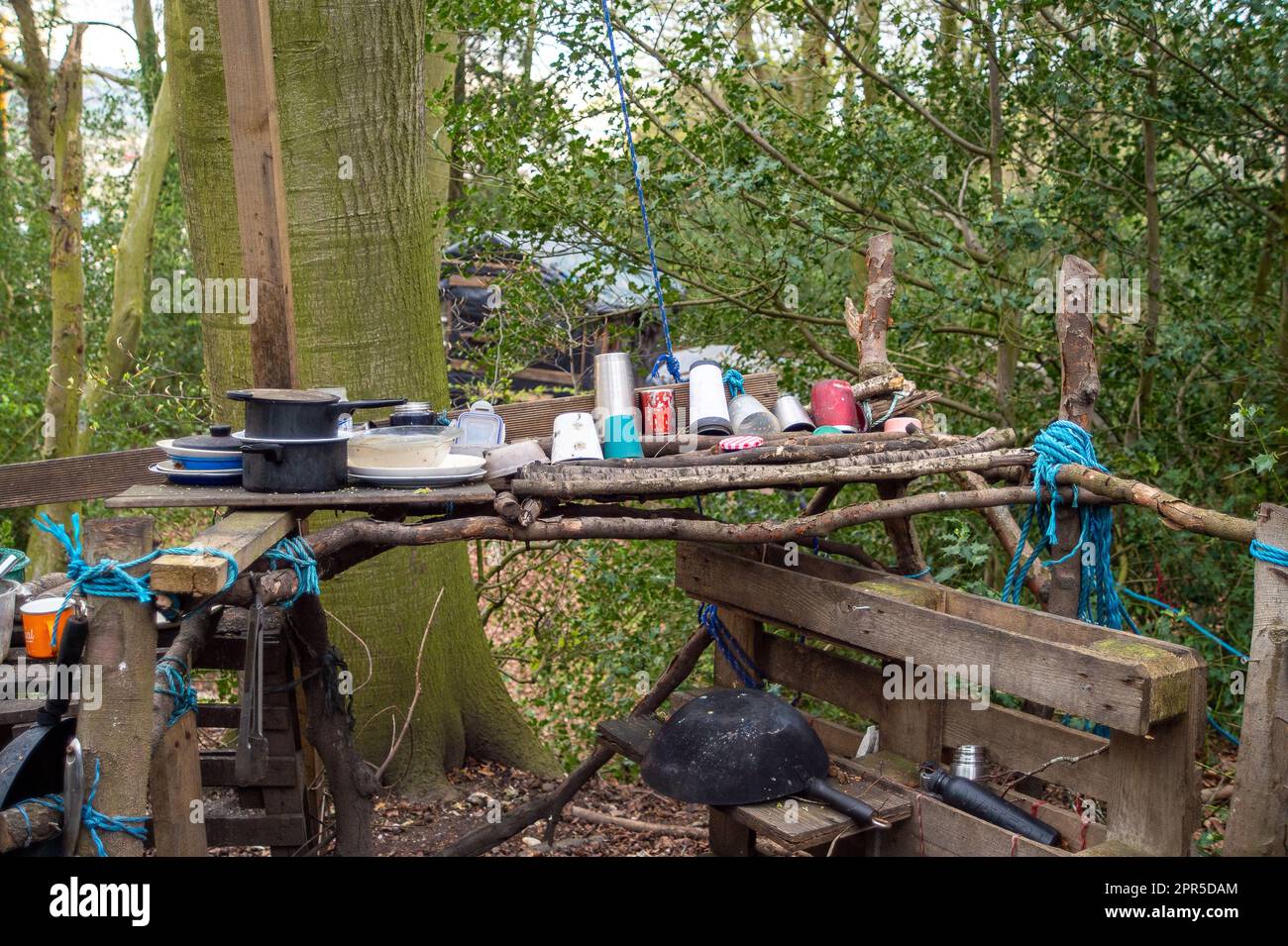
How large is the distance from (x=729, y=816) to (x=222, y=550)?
229 cm

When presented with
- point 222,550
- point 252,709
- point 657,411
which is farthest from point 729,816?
point 222,550

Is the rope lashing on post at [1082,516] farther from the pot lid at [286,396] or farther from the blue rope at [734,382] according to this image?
the pot lid at [286,396]

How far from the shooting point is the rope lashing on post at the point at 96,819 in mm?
2539

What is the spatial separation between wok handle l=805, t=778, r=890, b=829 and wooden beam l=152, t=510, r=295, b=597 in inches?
68.9

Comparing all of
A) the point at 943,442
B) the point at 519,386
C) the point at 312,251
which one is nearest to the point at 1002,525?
the point at 943,442

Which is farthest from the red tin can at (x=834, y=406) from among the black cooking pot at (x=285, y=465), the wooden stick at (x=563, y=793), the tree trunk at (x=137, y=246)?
the tree trunk at (x=137, y=246)

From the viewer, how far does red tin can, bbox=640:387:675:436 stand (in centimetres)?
413

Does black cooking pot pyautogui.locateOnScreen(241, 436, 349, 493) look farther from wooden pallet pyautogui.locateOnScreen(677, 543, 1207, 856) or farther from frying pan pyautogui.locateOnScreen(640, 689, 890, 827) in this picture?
wooden pallet pyautogui.locateOnScreen(677, 543, 1207, 856)

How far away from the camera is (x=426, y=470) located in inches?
127

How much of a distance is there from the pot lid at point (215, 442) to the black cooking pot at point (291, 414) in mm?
96

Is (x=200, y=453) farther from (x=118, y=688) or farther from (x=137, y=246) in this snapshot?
(x=137, y=246)

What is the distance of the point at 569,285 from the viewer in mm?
7027

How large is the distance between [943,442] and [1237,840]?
64.0 inches

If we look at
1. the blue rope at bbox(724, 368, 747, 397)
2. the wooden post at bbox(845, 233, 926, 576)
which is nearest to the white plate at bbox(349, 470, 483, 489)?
the blue rope at bbox(724, 368, 747, 397)
